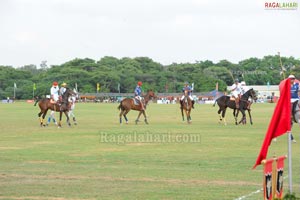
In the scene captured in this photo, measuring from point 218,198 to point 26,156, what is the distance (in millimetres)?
8387

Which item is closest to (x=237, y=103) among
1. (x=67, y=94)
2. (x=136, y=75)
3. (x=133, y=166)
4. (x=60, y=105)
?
(x=67, y=94)

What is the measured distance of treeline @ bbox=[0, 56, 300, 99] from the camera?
137m

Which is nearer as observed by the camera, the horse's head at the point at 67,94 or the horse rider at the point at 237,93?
the horse's head at the point at 67,94

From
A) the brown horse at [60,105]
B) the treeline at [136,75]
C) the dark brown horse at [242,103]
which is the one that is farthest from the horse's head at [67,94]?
the treeline at [136,75]

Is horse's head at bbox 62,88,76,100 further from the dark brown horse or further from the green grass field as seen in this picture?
the dark brown horse

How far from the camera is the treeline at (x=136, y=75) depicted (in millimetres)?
136750

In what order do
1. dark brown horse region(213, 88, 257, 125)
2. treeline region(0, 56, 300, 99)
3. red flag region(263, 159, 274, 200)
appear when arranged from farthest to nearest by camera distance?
treeline region(0, 56, 300, 99)
dark brown horse region(213, 88, 257, 125)
red flag region(263, 159, 274, 200)

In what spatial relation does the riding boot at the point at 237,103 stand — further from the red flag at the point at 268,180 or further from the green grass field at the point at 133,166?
the red flag at the point at 268,180

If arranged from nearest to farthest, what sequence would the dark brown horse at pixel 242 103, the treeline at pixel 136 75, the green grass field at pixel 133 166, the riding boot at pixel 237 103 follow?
the green grass field at pixel 133 166 < the dark brown horse at pixel 242 103 < the riding boot at pixel 237 103 < the treeline at pixel 136 75

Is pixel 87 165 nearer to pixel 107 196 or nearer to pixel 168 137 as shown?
pixel 107 196

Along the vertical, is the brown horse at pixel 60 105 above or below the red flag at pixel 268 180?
above

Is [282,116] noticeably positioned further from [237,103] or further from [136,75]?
[136,75]

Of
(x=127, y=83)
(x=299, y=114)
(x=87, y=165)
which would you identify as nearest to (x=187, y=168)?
(x=87, y=165)

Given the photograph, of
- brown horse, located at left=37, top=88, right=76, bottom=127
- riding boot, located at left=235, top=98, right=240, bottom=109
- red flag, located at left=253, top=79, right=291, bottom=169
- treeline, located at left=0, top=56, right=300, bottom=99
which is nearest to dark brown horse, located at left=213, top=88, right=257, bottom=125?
riding boot, located at left=235, top=98, right=240, bottom=109
